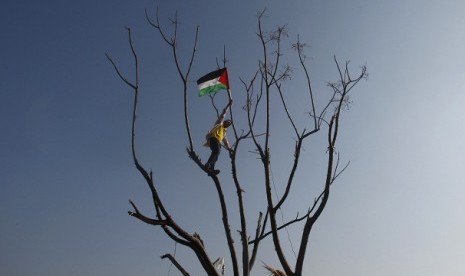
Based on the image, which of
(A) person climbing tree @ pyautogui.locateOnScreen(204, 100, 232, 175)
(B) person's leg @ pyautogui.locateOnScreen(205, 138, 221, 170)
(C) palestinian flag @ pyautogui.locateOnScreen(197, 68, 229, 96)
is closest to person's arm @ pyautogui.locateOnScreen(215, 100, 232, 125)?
(A) person climbing tree @ pyautogui.locateOnScreen(204, 100, 232, 175)

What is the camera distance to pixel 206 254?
648 cm

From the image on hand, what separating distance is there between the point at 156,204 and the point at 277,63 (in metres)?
4.51

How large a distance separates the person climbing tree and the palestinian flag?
17.9 inches

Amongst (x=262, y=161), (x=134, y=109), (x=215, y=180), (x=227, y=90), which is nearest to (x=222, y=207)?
(x=215, y=180)

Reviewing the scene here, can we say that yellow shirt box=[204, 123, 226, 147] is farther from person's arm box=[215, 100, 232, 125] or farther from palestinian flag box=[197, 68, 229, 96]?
palestinian flag box=[197, 68, 229, 96]

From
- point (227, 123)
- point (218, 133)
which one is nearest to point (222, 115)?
point (227, 123)

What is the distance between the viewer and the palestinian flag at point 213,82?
9.43m

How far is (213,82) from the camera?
9.52 meters

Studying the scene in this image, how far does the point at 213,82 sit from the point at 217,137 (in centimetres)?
136

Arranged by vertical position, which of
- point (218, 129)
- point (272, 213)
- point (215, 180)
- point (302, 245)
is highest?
point (218, 129)

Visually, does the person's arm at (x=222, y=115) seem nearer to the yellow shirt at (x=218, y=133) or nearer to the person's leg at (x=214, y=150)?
the yellow shirt at (x=218, y=133)

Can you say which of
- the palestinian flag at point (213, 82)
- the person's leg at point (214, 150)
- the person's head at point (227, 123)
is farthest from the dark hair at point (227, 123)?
the palestinian flag at point (213, 82)

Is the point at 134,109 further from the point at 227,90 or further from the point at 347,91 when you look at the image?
the point at 347,91

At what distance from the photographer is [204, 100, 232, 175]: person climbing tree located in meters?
8.79
